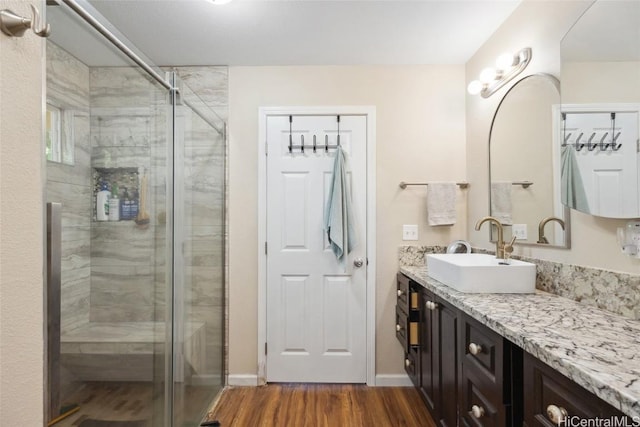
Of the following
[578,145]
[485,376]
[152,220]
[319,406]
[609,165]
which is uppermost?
[578,145]

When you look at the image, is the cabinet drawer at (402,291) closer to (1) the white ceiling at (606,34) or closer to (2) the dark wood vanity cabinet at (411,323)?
(2) the dark wood vanity cabinet at (411,323)

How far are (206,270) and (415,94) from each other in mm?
1984

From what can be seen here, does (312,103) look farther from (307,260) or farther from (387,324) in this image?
(387,324)

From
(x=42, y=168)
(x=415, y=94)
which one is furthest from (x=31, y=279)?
(x=415, y=94)

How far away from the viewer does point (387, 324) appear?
241cm

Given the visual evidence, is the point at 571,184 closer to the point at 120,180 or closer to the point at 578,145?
the point at 578,145

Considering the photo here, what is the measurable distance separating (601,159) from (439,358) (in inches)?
44.1

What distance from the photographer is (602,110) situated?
1191 mm

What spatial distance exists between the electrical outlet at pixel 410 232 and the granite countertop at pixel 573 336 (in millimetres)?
959

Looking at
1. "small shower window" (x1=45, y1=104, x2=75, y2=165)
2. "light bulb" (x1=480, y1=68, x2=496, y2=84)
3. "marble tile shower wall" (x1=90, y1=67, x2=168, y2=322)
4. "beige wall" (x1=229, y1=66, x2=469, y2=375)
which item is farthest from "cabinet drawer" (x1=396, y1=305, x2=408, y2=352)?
"small shower window" (x1=45, y1=104, x2=75, y2=165)

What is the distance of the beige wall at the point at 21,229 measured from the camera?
0.71m

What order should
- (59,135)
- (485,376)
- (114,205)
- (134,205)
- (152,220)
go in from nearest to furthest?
(59,135) < (485,376) < (114,205) < (134,205) < (152,220)

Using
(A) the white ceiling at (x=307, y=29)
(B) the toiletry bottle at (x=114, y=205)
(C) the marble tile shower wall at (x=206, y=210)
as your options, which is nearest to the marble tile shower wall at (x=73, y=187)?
(B) the toiletry bottle at (x=114, y=205)

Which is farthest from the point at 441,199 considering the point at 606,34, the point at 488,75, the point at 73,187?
the point at 73,187
